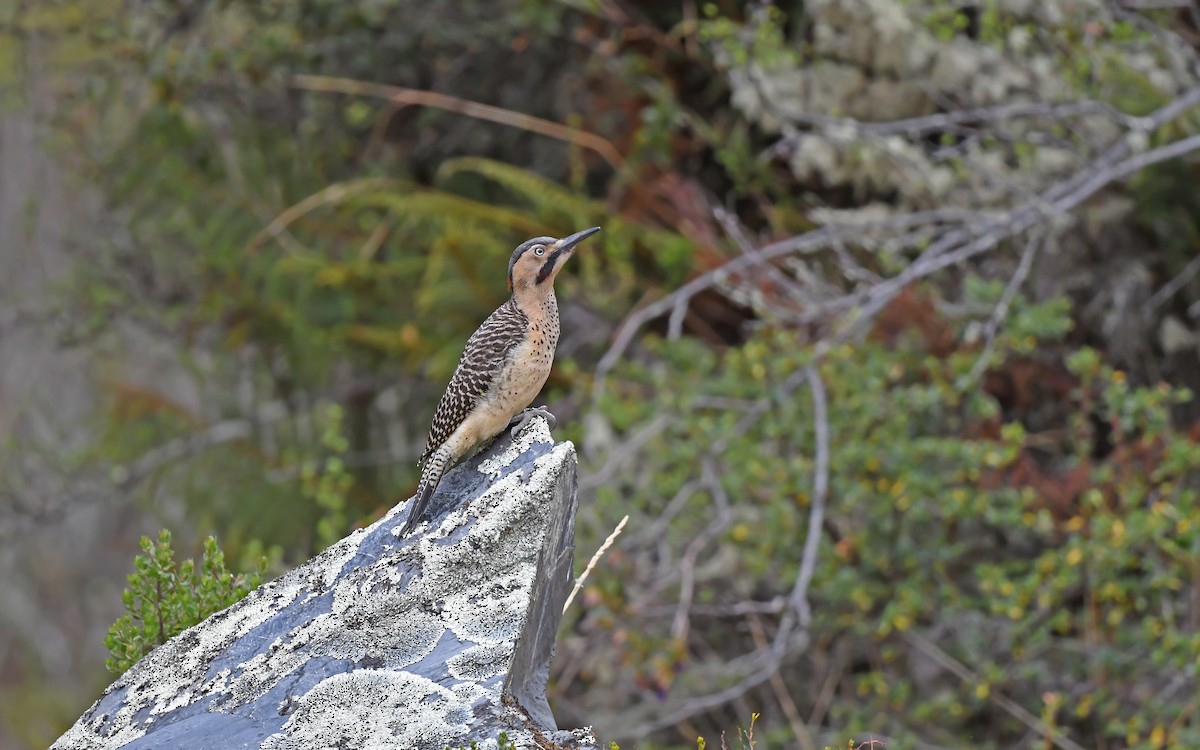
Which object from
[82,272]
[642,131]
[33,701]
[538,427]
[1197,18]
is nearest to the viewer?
[538,427]

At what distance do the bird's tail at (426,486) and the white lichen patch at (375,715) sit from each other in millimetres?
457

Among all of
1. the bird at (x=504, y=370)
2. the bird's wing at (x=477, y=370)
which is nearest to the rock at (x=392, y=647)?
the bird at (x=504, y=370)

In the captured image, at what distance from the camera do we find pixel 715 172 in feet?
35.6

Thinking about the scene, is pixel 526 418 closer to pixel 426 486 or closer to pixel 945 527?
pixel 426 486

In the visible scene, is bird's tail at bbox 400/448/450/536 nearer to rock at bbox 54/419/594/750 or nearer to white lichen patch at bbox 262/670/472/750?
rock at bbox 54/419/594/750

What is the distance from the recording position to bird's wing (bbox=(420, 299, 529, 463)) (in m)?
4.46

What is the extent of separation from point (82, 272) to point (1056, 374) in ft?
22.8

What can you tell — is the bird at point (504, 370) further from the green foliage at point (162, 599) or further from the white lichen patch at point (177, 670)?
the green foliage at point (162, 599)

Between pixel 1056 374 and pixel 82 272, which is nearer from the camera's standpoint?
pixel 1056 374

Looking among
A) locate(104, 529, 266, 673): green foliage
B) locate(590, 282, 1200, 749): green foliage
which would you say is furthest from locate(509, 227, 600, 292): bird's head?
locate(590, 282, 1200, 749): green foliage

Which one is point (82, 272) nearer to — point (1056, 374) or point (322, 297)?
point (322, 297)

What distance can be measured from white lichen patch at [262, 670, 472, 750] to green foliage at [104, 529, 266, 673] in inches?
37.2

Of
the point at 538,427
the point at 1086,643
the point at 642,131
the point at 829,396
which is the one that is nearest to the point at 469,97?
the point at 642,131

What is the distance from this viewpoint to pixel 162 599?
4.57 metres
